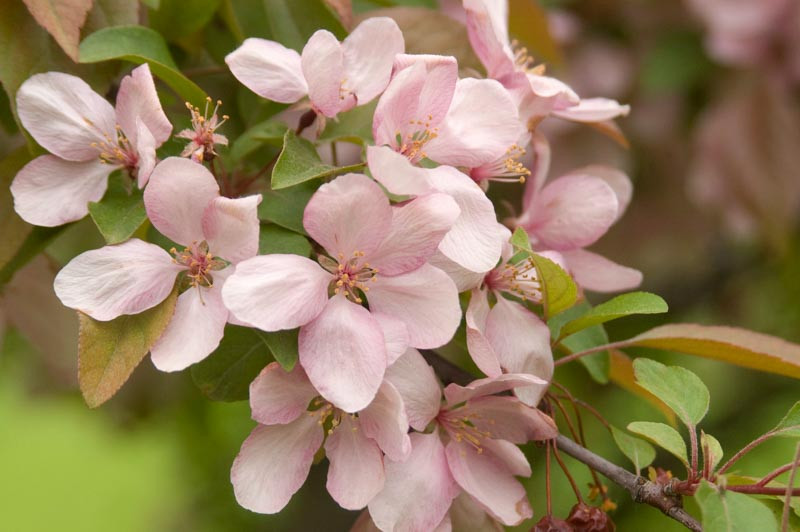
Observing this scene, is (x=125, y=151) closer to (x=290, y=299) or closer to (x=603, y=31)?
(x=290, y=299)

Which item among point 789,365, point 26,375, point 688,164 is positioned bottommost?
point 26,375

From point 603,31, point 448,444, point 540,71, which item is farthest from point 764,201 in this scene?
point 448,444

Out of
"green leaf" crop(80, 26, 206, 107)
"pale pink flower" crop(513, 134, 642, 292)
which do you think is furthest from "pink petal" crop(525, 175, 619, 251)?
"green leaf" crop(80, 26, 206, 107)

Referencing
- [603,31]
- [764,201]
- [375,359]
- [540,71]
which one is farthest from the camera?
[603,31]

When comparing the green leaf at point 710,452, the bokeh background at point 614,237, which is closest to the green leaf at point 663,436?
the green leaf at point 710,452

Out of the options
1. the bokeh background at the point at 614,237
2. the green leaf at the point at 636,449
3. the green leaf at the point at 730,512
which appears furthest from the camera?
the bokeh background at the point at 614,237

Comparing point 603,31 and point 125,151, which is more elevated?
point 125,151

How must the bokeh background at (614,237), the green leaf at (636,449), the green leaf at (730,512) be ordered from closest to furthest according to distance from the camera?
the green leaf at (730,512) < the green leaf at (636,449) < the bokeh background at (614,237)

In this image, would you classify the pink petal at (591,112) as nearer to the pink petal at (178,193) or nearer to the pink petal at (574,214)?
the pink petal at (574,214)
